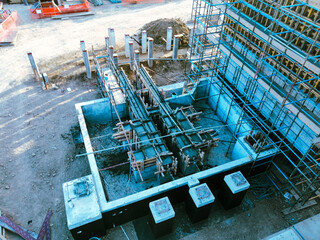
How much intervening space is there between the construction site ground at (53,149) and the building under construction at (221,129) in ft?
3.84

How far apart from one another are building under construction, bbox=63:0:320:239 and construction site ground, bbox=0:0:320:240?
3.84ft

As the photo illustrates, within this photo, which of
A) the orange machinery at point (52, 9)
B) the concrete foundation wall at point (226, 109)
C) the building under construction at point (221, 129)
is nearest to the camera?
the building under construction at point (221, 129)

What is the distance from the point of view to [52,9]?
27641mm

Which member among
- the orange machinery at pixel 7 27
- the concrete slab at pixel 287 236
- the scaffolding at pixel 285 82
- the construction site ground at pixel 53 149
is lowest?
the construction site ground at pixel 53 149

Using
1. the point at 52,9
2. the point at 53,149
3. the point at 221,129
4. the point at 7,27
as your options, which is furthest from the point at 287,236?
the point at 52,9

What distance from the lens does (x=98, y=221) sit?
9.46 metres

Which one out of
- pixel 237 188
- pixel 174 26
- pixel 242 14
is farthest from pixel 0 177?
pixel 174 26

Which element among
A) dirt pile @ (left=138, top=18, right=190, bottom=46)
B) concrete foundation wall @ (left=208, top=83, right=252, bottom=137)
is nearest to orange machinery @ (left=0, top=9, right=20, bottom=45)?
dirt pile @ (left=138, top=18, right=190, bottom=46)

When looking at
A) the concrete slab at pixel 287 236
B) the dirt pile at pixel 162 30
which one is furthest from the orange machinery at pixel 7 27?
the concrete slab at pixel 287 236

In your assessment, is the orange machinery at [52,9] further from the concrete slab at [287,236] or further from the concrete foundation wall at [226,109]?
the concrete slab at [287,236]

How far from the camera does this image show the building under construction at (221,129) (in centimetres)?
984

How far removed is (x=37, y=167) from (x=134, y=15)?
21.1 m

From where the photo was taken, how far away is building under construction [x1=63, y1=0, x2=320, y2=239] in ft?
32.3

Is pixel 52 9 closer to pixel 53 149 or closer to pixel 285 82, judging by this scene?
pixel 53 149
